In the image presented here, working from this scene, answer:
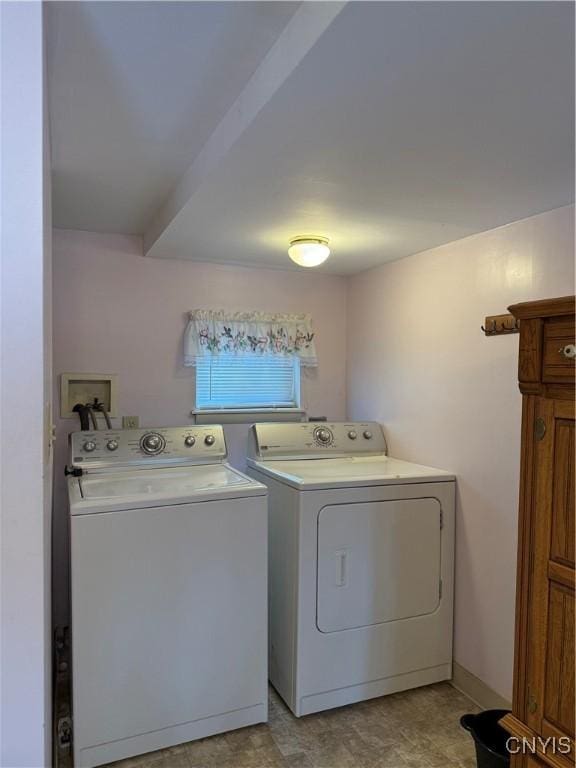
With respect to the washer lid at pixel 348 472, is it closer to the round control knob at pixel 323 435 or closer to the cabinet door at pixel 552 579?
the round control knob at pixel 323 435

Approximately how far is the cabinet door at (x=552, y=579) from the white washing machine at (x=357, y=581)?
865 mm

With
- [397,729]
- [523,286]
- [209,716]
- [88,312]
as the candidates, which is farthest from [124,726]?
[523,286]

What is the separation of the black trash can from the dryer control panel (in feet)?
4.32

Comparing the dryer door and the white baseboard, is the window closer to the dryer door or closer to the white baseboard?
the dryer door

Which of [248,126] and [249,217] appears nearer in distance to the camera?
[248,126]

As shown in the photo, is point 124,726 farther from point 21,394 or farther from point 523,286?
point 523,286

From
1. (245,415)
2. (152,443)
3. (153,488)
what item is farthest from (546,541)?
(245,415)

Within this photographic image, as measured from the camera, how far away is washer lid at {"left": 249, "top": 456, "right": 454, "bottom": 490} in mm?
2162

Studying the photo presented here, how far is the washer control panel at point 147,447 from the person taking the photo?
2408 millimetres

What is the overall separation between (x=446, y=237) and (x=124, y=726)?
2.39 m

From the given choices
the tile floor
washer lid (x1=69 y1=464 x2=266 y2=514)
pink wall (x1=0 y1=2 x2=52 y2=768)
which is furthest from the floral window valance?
pink wall (x1=0 y1=2 x2=52 y2=768)

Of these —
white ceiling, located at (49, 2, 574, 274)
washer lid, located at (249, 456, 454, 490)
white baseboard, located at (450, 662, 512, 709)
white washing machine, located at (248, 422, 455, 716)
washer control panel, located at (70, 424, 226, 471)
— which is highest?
white ceiling, located at (49, 2, 574, 274)

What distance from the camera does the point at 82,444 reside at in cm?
242

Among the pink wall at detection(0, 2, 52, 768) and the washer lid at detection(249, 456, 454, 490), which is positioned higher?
the pink wall at detection(0, 2, 52, 768)
